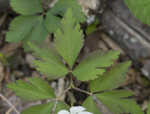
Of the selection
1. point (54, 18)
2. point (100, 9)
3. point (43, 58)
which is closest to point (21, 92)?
point (43, 58)

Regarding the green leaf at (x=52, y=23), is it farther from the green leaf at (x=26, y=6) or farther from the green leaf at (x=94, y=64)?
the green leaf at (x=94, y=64)

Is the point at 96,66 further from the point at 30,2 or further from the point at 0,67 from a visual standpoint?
the point at 0,67

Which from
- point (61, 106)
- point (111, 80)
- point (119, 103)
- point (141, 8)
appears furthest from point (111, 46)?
point (61, 106)

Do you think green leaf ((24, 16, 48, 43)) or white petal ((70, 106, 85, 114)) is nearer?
white petal ((70, 106, 85, 114))

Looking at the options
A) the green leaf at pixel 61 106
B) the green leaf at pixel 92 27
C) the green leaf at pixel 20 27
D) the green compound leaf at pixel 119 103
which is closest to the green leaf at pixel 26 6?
the green leaf at pixel 20 27

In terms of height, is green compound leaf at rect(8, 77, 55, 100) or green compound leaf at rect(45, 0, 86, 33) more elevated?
green compound leaf at rect(45, 0, 86, 33)

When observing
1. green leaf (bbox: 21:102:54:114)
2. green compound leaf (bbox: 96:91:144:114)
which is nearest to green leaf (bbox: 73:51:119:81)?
green compound leaf (bbox: 96:91:144:114)

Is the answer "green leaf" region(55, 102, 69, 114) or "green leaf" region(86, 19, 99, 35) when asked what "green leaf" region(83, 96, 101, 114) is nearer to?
"green leaf" region(55, 102, 69, 114)
